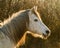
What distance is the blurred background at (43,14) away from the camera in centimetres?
1080

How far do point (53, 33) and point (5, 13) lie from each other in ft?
6.47

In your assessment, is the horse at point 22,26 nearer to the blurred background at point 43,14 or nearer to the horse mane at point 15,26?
the horse mane at point 15,26

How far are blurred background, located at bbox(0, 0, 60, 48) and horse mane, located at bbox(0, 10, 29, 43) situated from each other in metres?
3.81

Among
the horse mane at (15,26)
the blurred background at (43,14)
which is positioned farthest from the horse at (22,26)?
the blurred background at (43,14)

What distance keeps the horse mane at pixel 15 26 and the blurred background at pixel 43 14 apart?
3.81 metres

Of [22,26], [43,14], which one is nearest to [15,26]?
[22,26]

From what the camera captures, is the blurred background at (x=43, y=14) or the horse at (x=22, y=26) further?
the blurred background at (x=43, y=14)

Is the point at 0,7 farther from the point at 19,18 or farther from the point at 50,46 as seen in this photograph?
the point at 19,18

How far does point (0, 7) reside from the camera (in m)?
11.0

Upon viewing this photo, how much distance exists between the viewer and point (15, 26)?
6602mm

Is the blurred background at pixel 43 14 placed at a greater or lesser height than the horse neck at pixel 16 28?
lesser

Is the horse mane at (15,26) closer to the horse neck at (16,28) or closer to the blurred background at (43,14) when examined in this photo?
the horse neck at (16,28)

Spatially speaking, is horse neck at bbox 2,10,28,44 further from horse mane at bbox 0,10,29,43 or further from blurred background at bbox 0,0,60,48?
blurred background at bbox 0,0,60,48

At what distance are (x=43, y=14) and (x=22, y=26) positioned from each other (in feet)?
15.2
